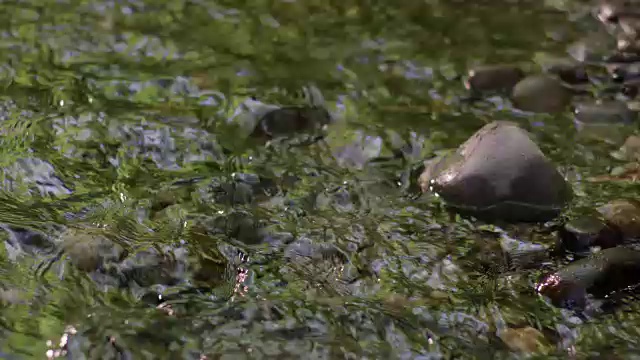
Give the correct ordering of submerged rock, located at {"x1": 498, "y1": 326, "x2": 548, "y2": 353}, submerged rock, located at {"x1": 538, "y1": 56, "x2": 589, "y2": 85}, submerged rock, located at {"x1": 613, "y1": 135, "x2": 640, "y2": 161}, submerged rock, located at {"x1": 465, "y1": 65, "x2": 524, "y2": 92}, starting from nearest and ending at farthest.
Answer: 1. submerged rock, located at {"x1": 498, "y1": 326, "x2": 548, "y2": 353}
2. submerged rock, located at {"x1": 613, "y1": 135, "x2": 640, "y2": 161}
3. submerged rock, located at {"x1": 465, "y1": 65, "x2": 524, "y2": 92}
4. submerged rock, located at {"x1": 538, "y1": 56, "x2": 589, "y2": 85}

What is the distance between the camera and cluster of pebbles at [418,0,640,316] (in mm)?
2850

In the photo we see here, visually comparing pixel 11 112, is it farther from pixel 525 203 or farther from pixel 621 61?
pixel 621 61

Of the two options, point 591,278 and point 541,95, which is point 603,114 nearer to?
point 541,95

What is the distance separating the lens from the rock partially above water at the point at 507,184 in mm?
3326

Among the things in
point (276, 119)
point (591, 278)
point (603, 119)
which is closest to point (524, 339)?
point (591, 278)

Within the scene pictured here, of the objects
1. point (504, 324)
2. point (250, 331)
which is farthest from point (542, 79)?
point (250, 331)

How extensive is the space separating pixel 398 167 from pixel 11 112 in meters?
1.93

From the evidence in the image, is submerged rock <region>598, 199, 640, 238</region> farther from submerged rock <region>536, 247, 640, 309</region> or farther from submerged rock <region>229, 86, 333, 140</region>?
submerged rock <region>229, 86, 333, 140</region>

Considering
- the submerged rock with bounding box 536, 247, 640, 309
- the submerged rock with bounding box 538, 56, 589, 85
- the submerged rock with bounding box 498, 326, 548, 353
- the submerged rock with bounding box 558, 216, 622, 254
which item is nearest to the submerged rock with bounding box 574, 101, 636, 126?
the submerged rock with bounding box 538, 56, 589, 85

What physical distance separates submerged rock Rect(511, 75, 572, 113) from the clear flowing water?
9 cm

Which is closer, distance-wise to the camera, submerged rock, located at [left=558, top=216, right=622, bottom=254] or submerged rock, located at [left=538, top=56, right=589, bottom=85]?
submerged rock, located at [left=558, top=216, right=622, bottom=254]

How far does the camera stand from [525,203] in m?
3.33

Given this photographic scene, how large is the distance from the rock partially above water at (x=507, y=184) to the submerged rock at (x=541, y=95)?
956mm

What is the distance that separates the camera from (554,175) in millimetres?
3383
